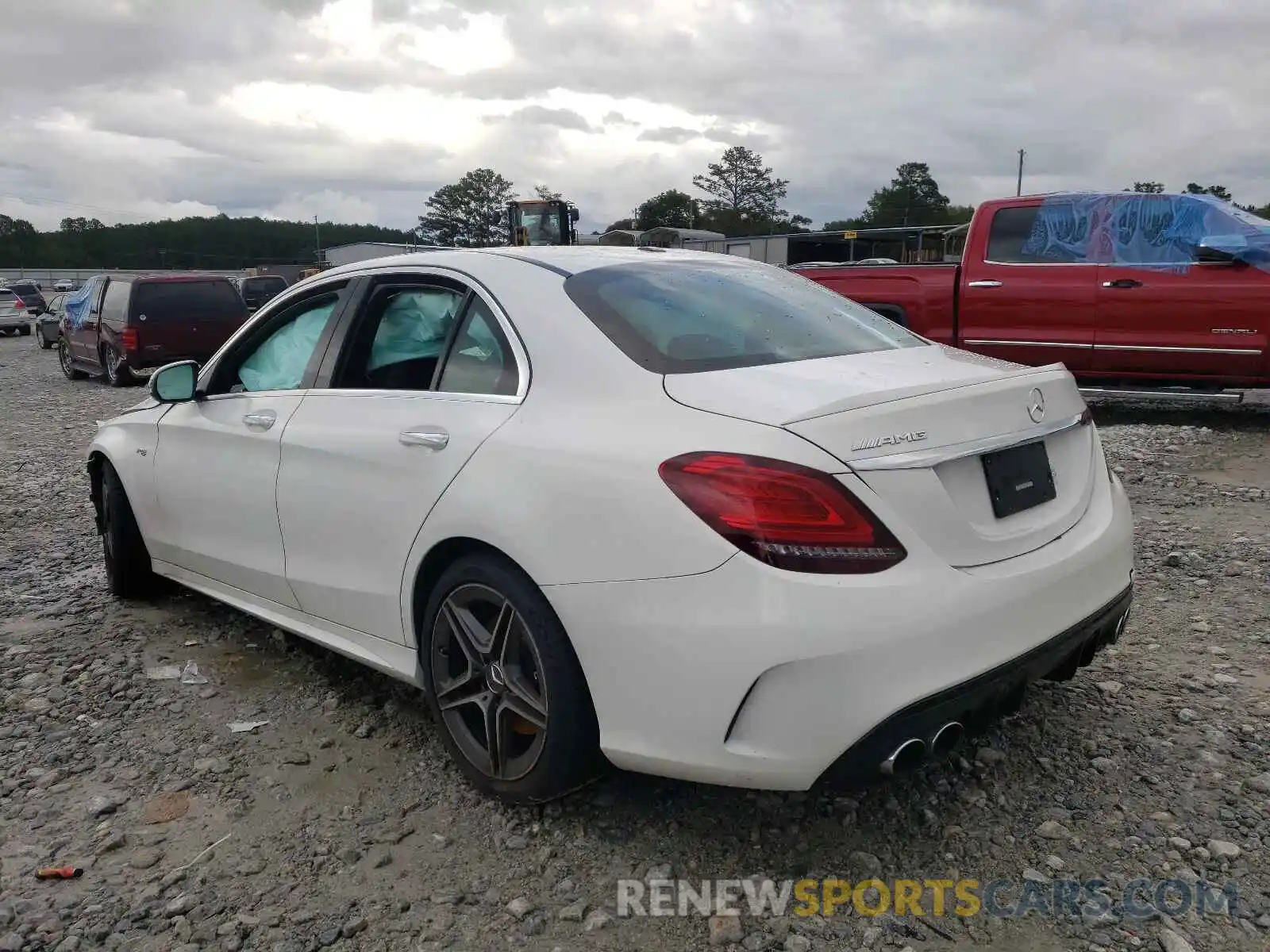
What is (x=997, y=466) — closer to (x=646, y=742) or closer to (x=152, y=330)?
(x=646, y=742)

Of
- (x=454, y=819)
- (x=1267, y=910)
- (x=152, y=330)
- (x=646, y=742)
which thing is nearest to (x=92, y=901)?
(x=454, y=819)

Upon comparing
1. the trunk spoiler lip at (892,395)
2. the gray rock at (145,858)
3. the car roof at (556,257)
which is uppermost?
the car roof at (556,257)

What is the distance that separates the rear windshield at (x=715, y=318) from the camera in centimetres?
282

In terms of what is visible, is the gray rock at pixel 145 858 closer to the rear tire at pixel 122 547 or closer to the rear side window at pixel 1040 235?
the rear tire at pixel 122 547

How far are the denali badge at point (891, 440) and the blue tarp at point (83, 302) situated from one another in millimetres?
17669

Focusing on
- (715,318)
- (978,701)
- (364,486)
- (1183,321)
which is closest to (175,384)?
(364,486)

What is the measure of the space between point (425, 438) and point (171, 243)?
116 m

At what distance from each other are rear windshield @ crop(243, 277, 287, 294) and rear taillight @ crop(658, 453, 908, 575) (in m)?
25.5

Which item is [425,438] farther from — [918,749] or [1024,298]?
[1024,298]

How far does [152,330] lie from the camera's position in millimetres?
15891

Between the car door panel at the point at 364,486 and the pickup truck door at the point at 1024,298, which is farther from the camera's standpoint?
the pickup truck door at the point at 1024,298

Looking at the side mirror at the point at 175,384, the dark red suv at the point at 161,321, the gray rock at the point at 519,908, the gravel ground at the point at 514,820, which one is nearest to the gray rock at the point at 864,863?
the gravel ground at the point at 514,820

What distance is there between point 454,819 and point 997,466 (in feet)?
5.74

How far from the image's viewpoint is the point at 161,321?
15.9m
